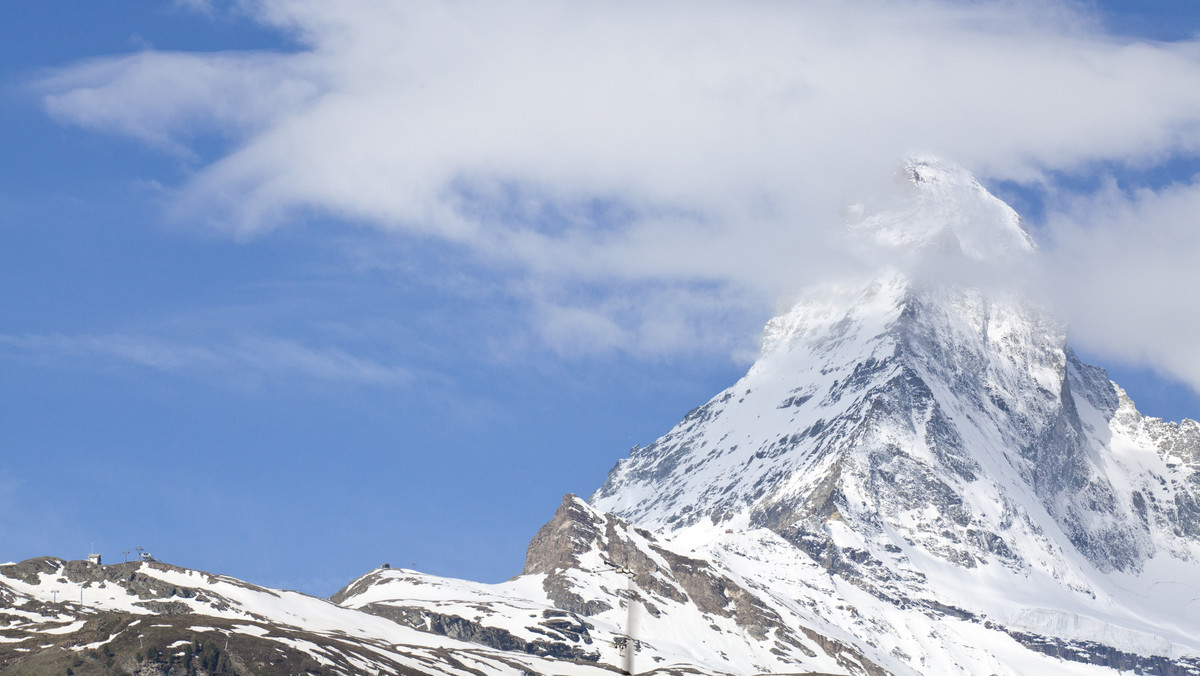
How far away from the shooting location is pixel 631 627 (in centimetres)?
11412

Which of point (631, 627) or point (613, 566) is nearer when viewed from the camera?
point (631, 627)

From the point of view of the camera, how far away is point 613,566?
124 metres

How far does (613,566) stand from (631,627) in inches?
388
